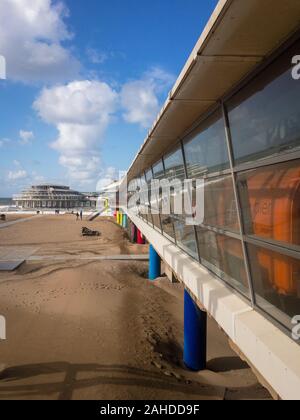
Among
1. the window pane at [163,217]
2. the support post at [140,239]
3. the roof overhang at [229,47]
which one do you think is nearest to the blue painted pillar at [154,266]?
the window pane at [163,217]

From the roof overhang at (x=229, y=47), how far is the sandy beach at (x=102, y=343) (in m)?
5.82

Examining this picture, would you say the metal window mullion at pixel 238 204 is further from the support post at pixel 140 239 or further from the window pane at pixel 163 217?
the support post at pixel 140 239

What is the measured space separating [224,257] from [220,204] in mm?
727

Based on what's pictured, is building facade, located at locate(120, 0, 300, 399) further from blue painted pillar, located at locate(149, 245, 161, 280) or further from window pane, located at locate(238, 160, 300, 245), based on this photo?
blue painted pillar, located at locate(149, 245, 161, 280)

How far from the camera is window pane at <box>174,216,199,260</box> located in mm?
6465

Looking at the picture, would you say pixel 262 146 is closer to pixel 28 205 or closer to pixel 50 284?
pixel 50 284

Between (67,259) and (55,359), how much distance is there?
12.3m

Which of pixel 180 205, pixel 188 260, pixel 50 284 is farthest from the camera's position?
pixel 50 284

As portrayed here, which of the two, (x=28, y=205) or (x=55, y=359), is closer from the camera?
(x=55, y=359)

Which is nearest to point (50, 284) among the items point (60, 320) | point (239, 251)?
point (60, 320)

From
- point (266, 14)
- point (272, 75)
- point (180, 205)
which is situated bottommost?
point (180, 205)

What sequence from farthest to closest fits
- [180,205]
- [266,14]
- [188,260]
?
[180,205]
[188,260]
[266,14]

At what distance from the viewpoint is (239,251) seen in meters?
4.13

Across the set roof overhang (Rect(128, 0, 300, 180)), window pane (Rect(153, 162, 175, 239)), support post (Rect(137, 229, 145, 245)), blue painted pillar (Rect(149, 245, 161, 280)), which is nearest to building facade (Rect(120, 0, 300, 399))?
roof overhang (Rect(128, 0, 300, 180))
